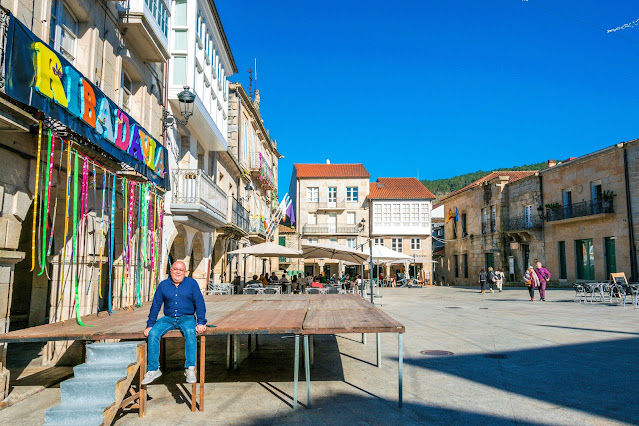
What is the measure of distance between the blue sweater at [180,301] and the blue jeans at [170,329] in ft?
0.26

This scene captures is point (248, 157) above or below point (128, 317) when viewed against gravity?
above

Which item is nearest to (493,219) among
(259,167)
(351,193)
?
(351,193)

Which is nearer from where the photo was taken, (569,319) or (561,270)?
(569,319)

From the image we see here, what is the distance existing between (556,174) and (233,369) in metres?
29.1

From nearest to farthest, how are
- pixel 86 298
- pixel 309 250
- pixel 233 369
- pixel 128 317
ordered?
pixel 128 317, pixel 233 369, pixel 86 298, pixel 309 250

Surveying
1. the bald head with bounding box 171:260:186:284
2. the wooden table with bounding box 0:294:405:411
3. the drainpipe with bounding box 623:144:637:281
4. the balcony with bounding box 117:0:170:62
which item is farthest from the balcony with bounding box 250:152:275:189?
the bald head with bounding box 171:260:186:284

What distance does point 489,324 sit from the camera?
12.1m

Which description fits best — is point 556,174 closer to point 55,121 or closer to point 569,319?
point 569,319

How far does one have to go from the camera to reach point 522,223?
3325 cm

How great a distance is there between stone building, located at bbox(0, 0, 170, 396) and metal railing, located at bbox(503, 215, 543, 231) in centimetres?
2722

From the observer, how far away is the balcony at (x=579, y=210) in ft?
85.9

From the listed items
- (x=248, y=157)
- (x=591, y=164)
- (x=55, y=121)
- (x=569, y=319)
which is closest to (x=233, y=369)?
(x=55, y=121)

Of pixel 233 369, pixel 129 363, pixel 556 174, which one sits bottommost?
pixel 233 369

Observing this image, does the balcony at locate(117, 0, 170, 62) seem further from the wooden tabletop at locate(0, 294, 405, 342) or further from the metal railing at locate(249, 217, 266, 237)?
the metal railing at locate(249, 217, 266, 237)
